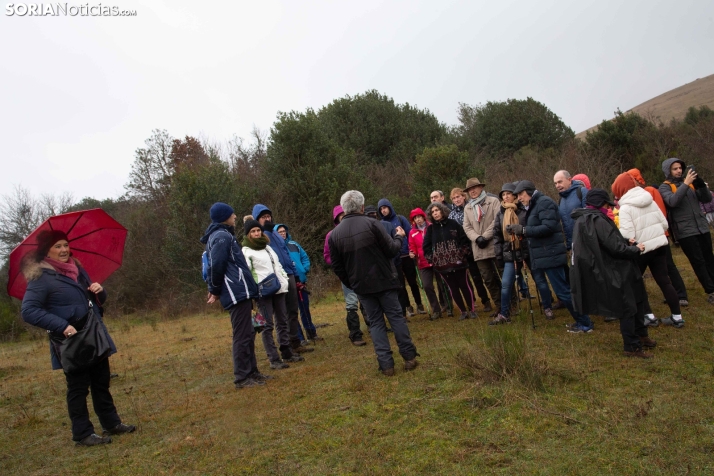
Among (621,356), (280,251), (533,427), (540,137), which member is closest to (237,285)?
(280,251)

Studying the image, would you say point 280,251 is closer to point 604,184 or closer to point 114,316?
point 604,184

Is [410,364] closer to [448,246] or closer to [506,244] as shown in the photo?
[506,244]

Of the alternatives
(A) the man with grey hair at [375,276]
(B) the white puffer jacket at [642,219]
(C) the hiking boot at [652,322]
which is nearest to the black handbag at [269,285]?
(A) the man with grey hair at [375,276]

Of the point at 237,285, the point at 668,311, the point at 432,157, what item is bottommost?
the point at 668,311

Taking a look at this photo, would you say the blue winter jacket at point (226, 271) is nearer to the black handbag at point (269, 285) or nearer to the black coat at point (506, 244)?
the black handbag at point (269, 285)

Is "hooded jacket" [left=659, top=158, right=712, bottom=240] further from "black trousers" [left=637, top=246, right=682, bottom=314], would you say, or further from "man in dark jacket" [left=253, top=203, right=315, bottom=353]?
"man in dark jacket" [left=253, top=203, right=315, bottom=353]

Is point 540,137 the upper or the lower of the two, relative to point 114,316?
upper

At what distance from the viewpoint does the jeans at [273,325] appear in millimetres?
7176

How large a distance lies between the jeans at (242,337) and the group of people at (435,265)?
12 mm

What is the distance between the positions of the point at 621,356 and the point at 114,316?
2249cm

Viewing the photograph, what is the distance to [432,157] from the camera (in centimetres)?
2419

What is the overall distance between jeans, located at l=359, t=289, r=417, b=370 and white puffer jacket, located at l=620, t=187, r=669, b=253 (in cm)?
264

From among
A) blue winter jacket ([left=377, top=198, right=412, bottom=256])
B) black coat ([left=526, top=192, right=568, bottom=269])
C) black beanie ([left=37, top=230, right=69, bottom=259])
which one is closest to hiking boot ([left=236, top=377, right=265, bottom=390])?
black beanie ([left=37, top=230, right=69, bottom=259])

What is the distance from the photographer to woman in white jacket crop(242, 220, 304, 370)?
23.6ft
